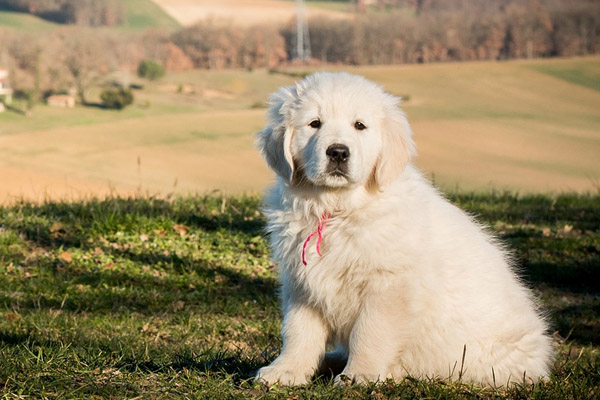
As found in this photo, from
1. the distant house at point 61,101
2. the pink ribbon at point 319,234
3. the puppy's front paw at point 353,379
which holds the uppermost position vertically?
the pink ribbon at point 319,234

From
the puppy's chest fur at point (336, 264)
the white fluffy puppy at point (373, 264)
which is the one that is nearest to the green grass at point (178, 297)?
the white fluffy puppy at point (373, 264)

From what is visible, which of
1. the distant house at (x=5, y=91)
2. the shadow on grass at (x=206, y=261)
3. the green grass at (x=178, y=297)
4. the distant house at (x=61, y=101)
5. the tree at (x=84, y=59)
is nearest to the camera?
the green grass at (x=178, y=297)

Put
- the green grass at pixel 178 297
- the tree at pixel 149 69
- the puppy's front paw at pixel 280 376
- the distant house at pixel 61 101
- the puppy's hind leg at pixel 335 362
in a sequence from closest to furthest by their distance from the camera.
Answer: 1. the green grass at pixel 178 297
2. the puppy's front paw at pixel 280 376
3. the puppy's hind leg at pixel 335 362
4. the distant house at pixel 61 101
5. the tree at pixel 149 69

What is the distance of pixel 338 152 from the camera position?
13.9 ft

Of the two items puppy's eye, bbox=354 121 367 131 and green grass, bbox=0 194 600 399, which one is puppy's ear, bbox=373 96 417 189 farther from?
green grass, bbox=0 194 600 399

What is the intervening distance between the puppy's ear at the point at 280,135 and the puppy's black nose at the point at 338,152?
303 mm

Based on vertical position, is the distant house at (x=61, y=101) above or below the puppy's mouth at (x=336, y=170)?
below

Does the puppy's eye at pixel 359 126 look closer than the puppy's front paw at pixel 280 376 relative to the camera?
No

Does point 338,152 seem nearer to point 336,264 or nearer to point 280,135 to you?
point 280,135

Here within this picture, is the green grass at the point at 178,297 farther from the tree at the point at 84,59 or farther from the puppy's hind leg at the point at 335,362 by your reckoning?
the tree at the point at 84,59

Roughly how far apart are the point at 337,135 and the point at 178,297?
3.64 m

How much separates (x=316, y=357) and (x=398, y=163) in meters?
1.21

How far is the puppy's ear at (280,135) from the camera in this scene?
14.8 feet

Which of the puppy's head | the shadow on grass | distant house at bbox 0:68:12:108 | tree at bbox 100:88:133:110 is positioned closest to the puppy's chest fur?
the puppy's head
